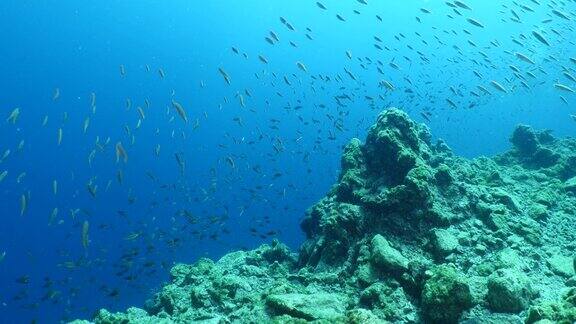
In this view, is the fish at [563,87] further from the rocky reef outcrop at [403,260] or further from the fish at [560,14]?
the rocky reef outcrop at [403,260]

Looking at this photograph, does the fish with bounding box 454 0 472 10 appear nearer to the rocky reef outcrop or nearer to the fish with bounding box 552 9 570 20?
the fish with bounding box 552 9 570 20

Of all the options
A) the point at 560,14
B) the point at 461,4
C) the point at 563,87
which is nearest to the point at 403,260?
the point at 563,87

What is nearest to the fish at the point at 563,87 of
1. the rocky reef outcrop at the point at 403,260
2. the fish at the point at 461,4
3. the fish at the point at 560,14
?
the fish at the point at 560,14

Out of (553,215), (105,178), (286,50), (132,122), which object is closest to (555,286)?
(553,215)

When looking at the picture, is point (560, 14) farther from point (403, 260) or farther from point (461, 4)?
point (403, 260)

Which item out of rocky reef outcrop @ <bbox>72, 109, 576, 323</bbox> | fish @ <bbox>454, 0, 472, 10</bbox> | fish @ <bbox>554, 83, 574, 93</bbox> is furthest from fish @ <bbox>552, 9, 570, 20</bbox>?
rocky reef outcrop @ <bbox>72, 109, 576, 323</bbox>

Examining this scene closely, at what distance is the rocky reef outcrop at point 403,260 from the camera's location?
19.3ft

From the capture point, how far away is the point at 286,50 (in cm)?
18300

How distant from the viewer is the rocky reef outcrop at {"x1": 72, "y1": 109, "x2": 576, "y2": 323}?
5.89 meters

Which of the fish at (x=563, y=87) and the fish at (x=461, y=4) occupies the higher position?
the fish at (x=461, y=4)

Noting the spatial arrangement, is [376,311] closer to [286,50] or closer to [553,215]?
[553,215]

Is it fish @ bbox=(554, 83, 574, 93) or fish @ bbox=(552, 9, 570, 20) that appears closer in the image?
fish @ bbox=(554, 83, 574, 93)

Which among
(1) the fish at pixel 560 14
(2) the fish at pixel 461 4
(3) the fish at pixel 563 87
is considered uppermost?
(2) the fish at pixel 461 4

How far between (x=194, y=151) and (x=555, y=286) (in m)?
127
